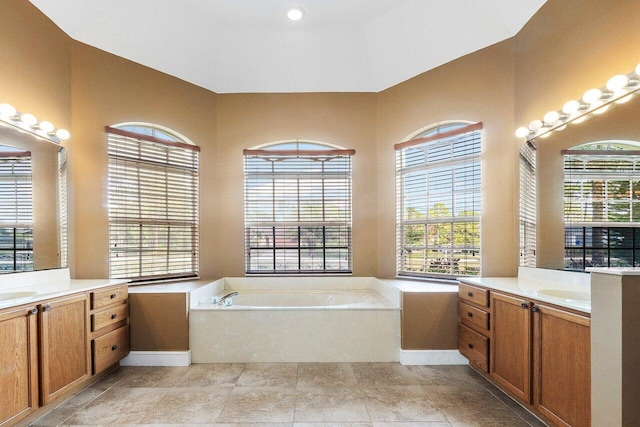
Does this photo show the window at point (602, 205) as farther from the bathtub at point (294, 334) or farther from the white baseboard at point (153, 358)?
the white baseboard at point (153, 358)

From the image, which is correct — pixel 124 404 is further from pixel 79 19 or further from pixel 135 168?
pixel 79 19

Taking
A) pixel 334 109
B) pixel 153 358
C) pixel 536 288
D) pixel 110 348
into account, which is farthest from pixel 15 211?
pixel 536 288

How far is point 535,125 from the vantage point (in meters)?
2.47

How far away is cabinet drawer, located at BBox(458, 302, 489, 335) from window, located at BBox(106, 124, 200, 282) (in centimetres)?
271

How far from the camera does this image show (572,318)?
62.7 inches

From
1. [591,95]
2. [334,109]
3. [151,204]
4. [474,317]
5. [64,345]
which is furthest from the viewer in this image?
[334,109]

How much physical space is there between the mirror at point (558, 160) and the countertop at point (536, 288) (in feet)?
0.47

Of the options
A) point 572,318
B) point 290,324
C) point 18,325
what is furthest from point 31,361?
point 572,318

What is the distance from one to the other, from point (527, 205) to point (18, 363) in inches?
144

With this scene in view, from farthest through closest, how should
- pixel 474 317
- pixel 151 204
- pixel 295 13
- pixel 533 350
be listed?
pixel 151 204 < pixel 295 13 < pixel 474 317 < pixel 533 350

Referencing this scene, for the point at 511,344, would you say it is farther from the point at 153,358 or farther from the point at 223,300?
the point at 153,358

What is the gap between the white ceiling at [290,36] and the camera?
2.74m

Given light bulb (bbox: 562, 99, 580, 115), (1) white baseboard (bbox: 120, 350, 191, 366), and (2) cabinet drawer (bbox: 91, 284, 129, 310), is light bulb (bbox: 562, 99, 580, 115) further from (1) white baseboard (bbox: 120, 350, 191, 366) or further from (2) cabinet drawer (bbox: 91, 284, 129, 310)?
(2) cabinet drawer (bbox: 91, 284, 129, 310)

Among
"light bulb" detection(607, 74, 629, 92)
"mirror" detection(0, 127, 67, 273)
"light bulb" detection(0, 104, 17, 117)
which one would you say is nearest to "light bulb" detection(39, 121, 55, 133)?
"mirror" detection(0, 127, 67, 273)
